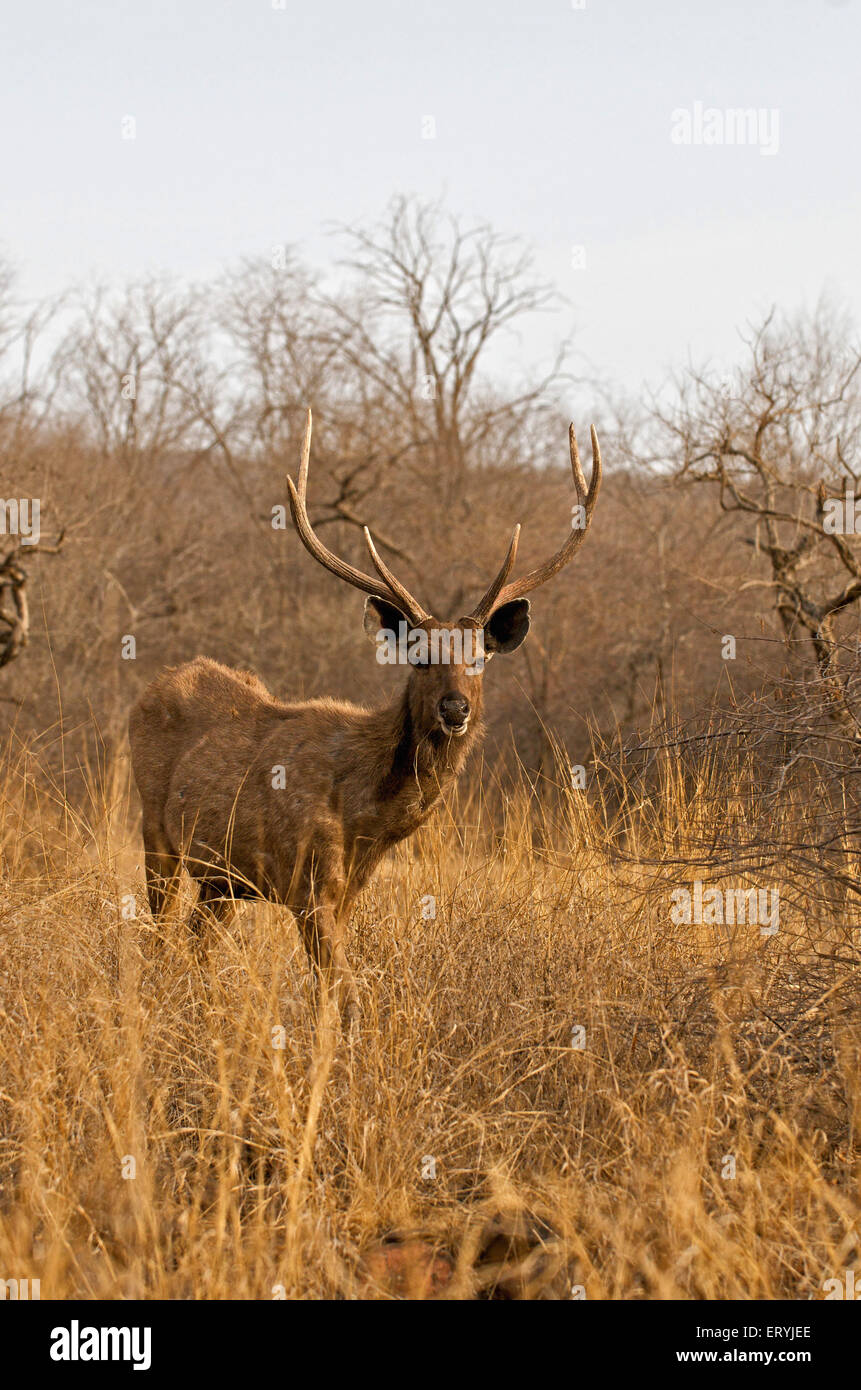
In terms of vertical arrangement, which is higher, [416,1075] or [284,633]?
[284,633]

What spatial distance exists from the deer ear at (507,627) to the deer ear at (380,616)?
1.40ft

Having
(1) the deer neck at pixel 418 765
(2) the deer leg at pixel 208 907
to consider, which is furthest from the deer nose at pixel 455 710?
(2) the deer leg at pixel 208 907

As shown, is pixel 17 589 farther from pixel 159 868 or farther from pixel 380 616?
pixel 380 616

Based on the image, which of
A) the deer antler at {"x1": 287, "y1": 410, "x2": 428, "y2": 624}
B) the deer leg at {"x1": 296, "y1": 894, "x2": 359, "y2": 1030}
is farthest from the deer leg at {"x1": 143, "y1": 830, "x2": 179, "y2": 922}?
the deer antler at {"x1": 287, "y1": 410, "x2": 428, "y2": 624}

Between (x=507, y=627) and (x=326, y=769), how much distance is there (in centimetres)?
111

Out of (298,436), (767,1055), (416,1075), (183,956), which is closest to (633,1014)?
(767,1055)

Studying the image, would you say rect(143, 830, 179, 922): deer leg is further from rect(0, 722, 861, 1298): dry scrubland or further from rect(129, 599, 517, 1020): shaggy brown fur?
rect(0, 722, 861, 1298): dry scrubland

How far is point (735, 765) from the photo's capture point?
204 inches

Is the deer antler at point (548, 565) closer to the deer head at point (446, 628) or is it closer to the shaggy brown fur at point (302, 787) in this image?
the deer head at point (446, 628)

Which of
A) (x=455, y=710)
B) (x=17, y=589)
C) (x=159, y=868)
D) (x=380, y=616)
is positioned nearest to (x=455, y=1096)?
(x=455, y=710)

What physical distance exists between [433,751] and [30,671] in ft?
42.4

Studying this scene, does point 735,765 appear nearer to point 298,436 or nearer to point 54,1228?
point 54,1228

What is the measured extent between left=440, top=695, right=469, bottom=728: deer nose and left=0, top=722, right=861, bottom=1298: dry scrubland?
3.00 ft
